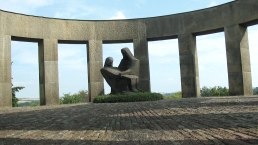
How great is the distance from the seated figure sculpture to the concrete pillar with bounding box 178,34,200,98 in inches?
210

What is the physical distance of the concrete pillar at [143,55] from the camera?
85.5 ft

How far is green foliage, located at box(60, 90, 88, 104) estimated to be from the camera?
27.4 meters

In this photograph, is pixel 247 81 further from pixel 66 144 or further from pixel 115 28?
pixel 66 144

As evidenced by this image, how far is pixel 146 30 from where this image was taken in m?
27.1

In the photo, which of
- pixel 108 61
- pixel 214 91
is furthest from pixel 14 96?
pixel 214 91

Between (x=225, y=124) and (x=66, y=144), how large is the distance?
8.47 ft

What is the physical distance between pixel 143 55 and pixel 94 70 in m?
3.49

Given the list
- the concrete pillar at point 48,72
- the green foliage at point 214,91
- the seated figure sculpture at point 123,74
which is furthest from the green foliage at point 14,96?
the green foliage at point 214,91

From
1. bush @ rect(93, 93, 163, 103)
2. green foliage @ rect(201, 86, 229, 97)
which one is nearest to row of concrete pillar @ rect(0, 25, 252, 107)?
green foliage @ rect(201, 86, 229, 97)

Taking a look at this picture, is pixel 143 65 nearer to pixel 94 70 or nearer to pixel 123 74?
pixel 94 70

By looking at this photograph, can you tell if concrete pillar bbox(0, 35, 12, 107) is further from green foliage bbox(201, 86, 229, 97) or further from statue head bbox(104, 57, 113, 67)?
green foliage bbox(201, 86, 229, 97)

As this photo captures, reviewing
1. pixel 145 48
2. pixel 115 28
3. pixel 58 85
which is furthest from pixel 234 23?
pixel 58 85

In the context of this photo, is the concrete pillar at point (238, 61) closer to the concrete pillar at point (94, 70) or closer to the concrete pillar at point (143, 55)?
the concrete pillar at point (143, 55)

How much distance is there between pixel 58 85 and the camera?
81.8ft
